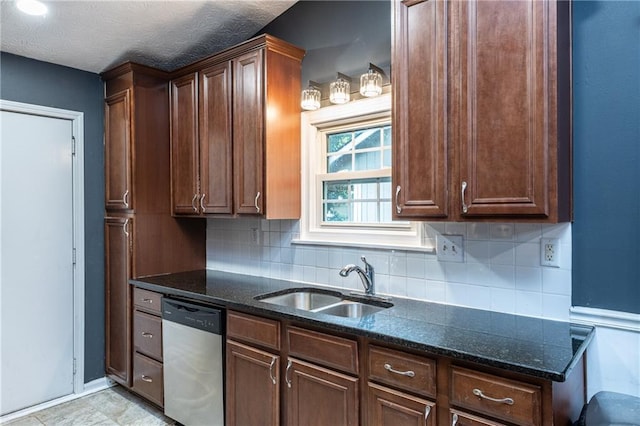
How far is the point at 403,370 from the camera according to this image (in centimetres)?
165

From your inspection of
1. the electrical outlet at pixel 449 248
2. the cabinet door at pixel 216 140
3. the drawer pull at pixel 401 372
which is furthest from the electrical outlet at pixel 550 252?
the cabinet door at pixel 216 140

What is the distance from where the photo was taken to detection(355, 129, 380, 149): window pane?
2559 millimetres

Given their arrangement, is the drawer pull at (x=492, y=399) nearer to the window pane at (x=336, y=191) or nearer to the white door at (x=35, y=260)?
the window pane at (x=336, y=191)

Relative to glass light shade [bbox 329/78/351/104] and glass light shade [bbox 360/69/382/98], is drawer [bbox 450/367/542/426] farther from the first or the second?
glass light shade [bbox 329/78/351/104]

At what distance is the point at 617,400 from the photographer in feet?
5.32

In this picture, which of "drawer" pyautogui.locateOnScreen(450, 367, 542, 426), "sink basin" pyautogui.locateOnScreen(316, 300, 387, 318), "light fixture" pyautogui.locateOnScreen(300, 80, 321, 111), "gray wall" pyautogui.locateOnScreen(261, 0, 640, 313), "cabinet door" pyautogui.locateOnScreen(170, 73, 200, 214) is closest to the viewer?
"drawer" pyautogui.locateOnScreen(450, 367, 542, 426)

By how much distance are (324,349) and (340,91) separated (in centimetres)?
147

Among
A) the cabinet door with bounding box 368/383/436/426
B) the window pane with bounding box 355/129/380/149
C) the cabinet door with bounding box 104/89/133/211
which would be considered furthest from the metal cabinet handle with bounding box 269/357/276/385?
the cabinet door with bounding box 104/89/133/211

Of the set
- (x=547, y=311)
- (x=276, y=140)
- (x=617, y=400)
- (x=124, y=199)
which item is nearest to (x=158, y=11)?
(x=276, y=140)

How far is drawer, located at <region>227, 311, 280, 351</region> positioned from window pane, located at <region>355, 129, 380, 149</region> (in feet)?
3.96

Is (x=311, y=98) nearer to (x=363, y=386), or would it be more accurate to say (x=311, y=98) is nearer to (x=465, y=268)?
(x=465, y=268)

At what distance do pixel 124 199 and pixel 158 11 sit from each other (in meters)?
1.30

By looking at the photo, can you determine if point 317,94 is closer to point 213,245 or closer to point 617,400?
point 213,245

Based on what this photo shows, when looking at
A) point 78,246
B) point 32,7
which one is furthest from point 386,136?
point 78,246
